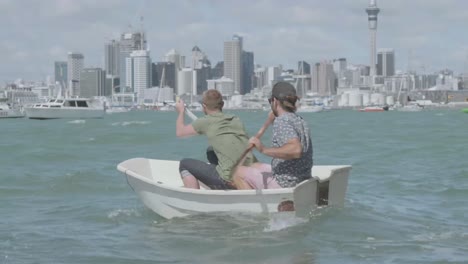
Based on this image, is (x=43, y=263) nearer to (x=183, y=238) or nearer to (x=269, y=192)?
(x=183, y=238)

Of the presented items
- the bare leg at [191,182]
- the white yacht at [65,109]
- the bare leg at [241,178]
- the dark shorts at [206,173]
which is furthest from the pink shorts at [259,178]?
the white yacht at [65,109]

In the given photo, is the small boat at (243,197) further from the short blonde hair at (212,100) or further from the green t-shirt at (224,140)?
the short blonde hair at (212,100)

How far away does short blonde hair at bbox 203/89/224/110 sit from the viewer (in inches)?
353

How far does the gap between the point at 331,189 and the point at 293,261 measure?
94.8 inches

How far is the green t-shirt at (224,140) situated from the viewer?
8898 mm

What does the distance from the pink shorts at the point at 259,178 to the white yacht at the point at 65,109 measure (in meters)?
65.7

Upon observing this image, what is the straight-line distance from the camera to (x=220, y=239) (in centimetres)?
808

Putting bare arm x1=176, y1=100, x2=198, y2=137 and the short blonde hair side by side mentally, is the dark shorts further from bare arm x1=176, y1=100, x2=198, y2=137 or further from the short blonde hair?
the short blonde hair

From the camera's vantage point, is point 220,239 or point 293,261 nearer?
point 293,261

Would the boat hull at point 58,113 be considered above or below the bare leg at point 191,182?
below

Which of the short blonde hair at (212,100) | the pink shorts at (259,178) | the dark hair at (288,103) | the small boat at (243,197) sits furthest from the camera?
the short blonde hair at (212,100)

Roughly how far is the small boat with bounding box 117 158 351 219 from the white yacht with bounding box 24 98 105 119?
64.6 meters

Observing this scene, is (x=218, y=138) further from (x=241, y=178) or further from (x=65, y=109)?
(x=65, y=109)

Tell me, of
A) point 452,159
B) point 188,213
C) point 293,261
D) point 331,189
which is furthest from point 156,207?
point 452,159
